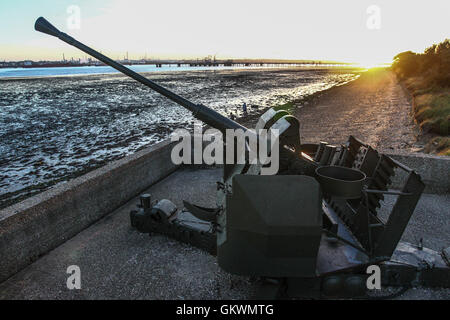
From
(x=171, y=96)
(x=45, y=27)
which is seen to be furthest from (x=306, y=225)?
(x=45, y=27)

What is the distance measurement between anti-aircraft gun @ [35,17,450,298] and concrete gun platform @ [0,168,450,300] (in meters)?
0.47

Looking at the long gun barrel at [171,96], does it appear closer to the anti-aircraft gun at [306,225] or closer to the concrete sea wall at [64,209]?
the anti-aircraft gun at [306,225]

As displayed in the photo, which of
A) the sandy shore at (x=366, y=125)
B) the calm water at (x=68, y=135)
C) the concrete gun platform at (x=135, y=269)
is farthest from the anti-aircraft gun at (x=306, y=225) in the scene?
the calm water at (x=68, y=135)

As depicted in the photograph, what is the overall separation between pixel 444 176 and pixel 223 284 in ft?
19.8

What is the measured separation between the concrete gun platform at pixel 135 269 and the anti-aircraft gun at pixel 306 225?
468mm

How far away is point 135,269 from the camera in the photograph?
190 inches

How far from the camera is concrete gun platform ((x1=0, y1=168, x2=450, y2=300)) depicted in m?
4.31

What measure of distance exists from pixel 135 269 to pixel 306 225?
286 cm

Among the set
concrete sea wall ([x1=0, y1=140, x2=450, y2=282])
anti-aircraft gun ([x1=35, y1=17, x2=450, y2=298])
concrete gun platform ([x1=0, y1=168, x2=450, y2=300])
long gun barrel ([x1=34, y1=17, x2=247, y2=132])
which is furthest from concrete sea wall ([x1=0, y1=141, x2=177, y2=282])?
long gun barrel ([x1=34, y1=17, x2=247, y2=132])

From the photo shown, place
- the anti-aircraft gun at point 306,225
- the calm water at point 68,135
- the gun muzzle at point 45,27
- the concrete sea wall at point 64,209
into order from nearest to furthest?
1. the anti-aircraft gun at point 306,225
2. the concrete sea wall at point 64,209
3. the gun muzzle at point 45,27
4. the calm water at point 68,135

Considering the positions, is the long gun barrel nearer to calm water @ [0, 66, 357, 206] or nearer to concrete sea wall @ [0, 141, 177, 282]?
concrete sea wall @ [0, 141, 177, 282]

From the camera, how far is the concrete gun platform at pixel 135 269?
431cm

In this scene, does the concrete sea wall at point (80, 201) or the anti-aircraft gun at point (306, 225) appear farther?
the concrete sea wall at point (80, 201)
